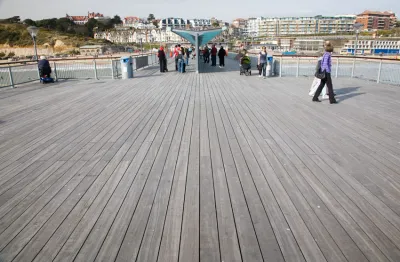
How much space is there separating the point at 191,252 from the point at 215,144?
2.63m

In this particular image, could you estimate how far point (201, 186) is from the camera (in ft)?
11.1

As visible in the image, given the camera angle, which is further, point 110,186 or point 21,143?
point 21,143

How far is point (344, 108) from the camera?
7430 mm

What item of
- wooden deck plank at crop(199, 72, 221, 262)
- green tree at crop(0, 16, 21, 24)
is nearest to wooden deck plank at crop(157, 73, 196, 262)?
wooden deck plank at crop(199, 72, 221, 262)

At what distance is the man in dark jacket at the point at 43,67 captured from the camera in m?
12.8

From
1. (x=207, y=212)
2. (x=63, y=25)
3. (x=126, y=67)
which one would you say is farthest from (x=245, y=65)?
(x=63, y=25)

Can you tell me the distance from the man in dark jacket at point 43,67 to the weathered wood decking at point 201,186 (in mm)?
6816

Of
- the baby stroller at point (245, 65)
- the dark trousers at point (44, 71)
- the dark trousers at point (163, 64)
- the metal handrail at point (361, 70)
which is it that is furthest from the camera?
the dark trousers at point (163, 64)

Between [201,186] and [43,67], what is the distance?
480 inches

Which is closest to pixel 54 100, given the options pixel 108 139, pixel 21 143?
pixel 21 143

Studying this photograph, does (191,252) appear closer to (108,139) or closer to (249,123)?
(108,139)

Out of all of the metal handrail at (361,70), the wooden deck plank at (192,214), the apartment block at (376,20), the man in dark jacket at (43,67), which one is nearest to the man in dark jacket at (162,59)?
the man in dark jacket at (43,67)

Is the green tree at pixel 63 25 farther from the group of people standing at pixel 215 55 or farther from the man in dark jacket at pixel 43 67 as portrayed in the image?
the man in dark jacket at pixel 43 67

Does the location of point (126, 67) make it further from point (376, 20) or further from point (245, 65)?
point (376, 20)
